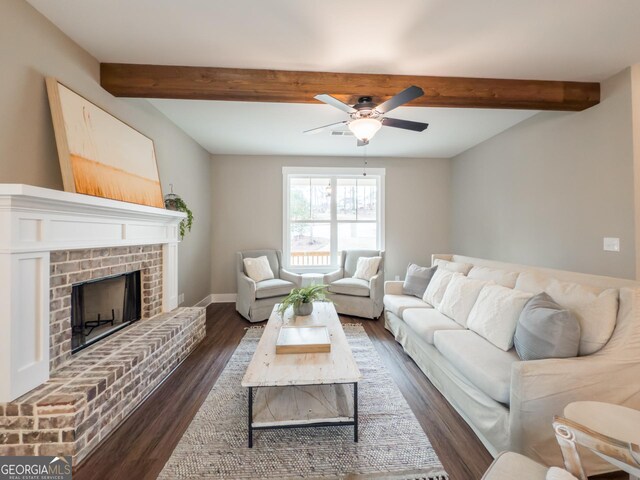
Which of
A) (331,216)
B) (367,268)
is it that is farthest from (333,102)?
(331,216)

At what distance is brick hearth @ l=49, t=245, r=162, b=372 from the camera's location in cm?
173

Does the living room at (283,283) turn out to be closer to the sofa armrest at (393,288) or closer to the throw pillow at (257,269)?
the sofa armrest at (393,288)

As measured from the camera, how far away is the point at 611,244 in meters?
2.51

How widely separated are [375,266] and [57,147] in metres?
3.84

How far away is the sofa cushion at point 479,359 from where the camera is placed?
158 cm

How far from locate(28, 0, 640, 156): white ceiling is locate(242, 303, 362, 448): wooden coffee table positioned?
228 cm

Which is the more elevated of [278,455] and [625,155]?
[625,155]

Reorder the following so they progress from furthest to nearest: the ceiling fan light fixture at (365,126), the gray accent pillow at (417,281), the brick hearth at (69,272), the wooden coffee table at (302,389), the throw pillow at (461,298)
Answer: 1. the gray accent pillow at (417,281)
2. the throw pillow at (461,298)
3. the ceiling fan light fixture at (365,126)
4. the brick hearth at (69,272)
5. the wooden coffee table at (302,389)

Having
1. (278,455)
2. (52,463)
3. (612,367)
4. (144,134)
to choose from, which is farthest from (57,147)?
(612,367)

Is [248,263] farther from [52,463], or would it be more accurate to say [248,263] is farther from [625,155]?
[625,155]

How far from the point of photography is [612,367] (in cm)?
146

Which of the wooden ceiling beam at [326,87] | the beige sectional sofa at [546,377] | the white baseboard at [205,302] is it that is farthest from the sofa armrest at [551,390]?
the white baseboard at [205,302]

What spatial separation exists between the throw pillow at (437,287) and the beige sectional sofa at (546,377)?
2.95 feet

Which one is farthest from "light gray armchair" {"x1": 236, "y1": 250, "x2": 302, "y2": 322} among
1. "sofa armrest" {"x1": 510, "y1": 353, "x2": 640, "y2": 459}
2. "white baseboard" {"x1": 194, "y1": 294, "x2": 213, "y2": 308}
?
"sofa armrest" {"x1": 510, "y1": 353, "x2": 640, "y2": 459}
